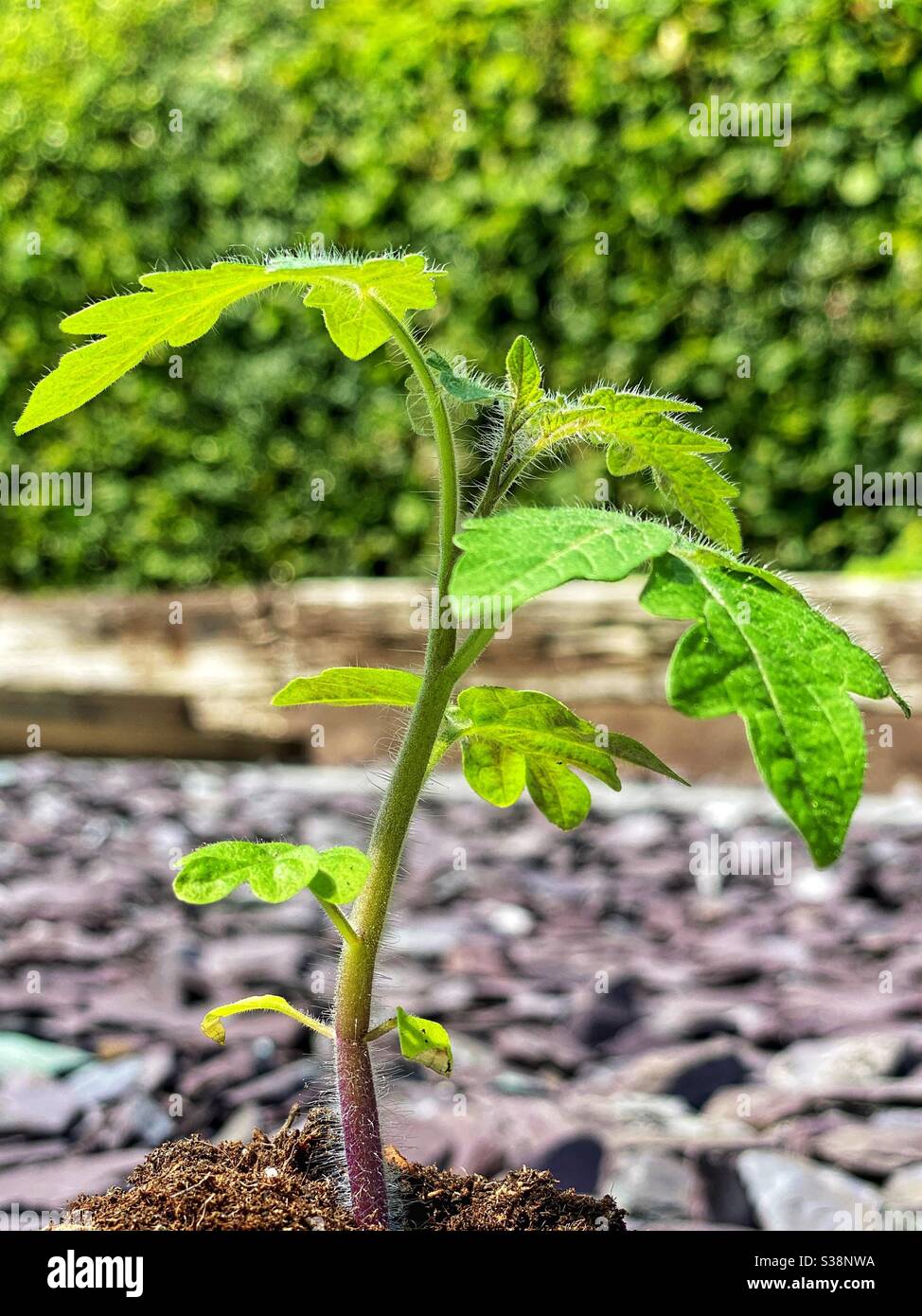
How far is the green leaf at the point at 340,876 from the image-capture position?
2.62 ft

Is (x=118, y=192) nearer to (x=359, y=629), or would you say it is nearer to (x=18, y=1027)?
(x=359, y=629)

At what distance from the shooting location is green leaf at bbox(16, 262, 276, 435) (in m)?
0.81

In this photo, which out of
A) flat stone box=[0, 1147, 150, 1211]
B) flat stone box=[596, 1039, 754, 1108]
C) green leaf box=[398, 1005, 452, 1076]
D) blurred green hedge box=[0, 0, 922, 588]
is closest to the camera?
green leaf box=[398, 1005, 452, 1076]

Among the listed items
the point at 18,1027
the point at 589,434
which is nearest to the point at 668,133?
the point at 18,1027

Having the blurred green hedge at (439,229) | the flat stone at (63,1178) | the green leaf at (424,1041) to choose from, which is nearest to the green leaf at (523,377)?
the green leaf at (424,1041)

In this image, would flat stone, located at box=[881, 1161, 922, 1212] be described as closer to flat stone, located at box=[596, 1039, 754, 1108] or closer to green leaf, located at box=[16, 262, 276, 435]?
flat stone, located at box=[596, 1039, 754, 1108]

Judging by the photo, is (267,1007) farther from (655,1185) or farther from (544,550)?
(655,1185)

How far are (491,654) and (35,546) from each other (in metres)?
3.10

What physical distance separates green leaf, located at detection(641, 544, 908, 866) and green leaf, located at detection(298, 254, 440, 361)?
25 cm

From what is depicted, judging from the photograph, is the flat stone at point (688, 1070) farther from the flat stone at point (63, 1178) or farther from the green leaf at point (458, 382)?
the green leaf at point (458, 382)

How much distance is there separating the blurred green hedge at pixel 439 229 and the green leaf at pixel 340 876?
16.0ft

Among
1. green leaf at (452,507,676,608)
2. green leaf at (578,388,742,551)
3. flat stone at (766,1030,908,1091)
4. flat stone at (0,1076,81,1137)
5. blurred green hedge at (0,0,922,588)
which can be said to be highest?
blurred green hedge at (0,0,922,588)

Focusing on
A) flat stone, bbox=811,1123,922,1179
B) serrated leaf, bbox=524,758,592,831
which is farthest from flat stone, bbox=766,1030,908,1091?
serrated leaf, bbox=524,758,592,831

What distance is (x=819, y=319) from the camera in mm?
5258
